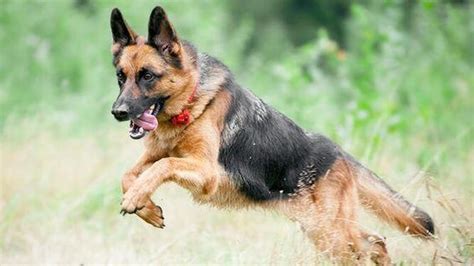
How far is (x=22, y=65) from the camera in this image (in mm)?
15031

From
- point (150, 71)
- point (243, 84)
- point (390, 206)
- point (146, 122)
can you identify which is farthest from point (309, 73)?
point (146, 122)

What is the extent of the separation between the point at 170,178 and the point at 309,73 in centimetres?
936

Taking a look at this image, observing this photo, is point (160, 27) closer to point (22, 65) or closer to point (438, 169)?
point (438, 169)

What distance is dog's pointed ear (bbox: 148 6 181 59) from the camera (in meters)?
7.12

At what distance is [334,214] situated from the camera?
7523 millimetres

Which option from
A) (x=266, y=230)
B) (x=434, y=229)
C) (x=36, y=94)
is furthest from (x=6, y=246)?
(x=36, y=94)

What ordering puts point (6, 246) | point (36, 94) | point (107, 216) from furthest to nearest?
1. point (36, 94)
2. point (107, 216)
3. point (6, 246)

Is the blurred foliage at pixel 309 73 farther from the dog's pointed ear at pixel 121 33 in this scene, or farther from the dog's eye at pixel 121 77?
the dog's eye at pixel 121 77

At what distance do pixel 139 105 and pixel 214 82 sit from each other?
884 mm

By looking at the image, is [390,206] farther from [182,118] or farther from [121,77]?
[121,77]

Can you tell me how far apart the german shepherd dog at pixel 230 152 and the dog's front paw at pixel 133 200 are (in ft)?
0.71

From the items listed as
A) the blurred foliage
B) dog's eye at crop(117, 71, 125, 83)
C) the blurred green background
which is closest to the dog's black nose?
dog's eye at crop(117, 71, 125, 83)

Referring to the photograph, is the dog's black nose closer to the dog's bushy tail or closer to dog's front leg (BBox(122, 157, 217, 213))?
dog's front leg (BBox(122, 157, 217, 213))

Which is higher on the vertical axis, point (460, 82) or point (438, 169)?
point (460, 82)
